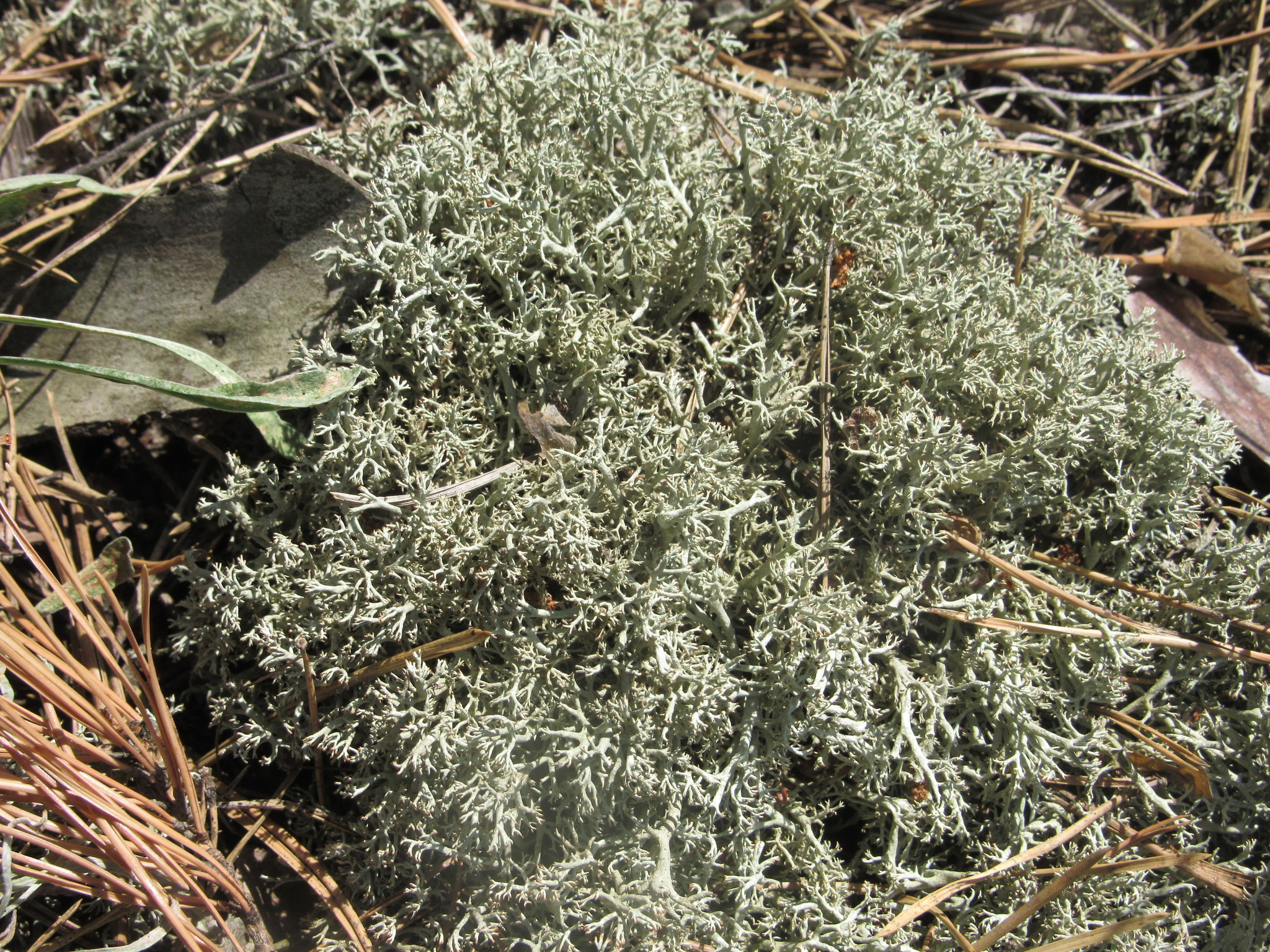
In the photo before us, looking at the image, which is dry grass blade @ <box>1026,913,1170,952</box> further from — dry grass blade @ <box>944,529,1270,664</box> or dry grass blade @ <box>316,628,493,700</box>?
dry grass blade @ <box>316,628,493,700</box>

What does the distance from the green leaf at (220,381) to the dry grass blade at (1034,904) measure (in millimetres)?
2159

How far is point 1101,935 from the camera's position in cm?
202

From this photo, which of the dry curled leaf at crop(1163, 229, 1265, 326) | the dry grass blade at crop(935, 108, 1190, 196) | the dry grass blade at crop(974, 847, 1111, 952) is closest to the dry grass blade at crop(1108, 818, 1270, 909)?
the dry grass blade at crop(974, 847, 1111, 952)

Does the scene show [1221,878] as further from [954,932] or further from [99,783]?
[99,783]

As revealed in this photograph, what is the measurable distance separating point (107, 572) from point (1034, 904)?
104 inches

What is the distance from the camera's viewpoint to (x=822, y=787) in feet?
7.62

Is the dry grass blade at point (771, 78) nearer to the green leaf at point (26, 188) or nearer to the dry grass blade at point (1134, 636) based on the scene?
the dry grass blade at point (1134, 636)

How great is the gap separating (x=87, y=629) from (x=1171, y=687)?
3056 mm

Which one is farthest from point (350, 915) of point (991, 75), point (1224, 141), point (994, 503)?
point (1224, 141)

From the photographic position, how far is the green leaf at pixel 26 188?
2309 millimetres

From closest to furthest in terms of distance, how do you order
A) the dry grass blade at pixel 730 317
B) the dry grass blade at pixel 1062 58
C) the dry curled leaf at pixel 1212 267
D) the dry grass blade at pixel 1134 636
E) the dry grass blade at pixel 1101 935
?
the dry grass blade at pixel 1101 935 → the dry grass blade at pixel 1134 636 → the dry grass blade at pixel 730 317 → the dry curled leaf at pixel 1212 267 → the dry grass blade at pixel 1062 58

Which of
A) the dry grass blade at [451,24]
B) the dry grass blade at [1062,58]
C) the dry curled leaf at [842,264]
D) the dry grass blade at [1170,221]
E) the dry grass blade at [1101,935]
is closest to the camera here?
the dry grass blade at [1101,935]

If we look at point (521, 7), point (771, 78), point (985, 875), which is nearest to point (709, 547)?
point (985, 875)

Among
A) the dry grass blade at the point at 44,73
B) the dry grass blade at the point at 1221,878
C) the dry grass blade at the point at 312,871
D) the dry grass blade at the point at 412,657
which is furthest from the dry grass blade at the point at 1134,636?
the dry grass blade at the point at 44,73
